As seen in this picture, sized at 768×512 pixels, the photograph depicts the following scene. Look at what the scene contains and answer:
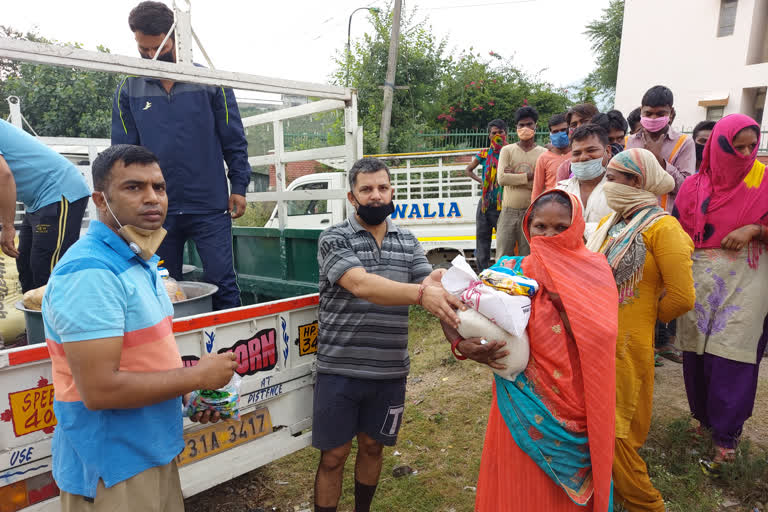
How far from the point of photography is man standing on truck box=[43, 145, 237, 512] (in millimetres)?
1196

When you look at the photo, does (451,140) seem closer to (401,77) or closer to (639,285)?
(401,77)

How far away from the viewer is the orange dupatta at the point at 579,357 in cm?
166

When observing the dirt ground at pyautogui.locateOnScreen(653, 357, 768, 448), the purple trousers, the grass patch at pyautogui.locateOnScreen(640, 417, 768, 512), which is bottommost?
the dirt ground at pyautogui.locateOnScreen(653, 357, 768, 448)

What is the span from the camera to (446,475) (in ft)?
9.96

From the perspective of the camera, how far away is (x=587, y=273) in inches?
68.5

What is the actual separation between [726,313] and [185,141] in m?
3.27

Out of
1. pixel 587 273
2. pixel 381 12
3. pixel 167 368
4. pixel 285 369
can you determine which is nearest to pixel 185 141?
pixel 285 369

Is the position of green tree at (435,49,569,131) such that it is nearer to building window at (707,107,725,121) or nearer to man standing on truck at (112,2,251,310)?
building window at (707,107,725,121)

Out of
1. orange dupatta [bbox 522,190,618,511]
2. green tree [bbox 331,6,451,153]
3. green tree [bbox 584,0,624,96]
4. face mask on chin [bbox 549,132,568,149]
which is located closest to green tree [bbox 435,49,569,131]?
green tree [bbox 331,6,451,153]

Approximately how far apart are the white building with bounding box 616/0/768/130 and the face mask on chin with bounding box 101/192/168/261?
1845 centimetres

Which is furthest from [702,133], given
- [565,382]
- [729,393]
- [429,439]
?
[565,382]

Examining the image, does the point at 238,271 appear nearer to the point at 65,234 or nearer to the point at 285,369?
the point at 65,234

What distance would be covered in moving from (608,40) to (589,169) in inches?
1057

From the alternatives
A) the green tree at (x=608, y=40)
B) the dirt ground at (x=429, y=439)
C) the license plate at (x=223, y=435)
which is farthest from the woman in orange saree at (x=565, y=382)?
the green tree at (x=608, y=40)
